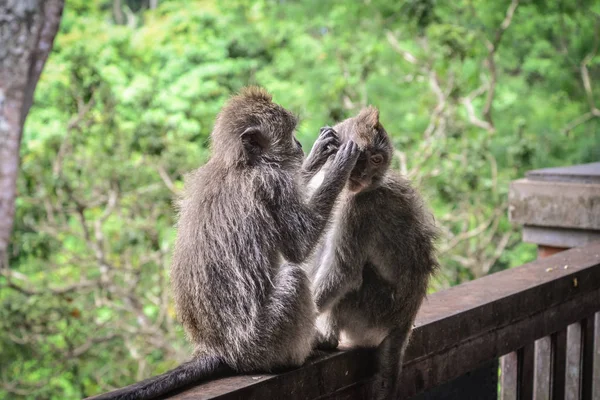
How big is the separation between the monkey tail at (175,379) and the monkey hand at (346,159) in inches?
25.5

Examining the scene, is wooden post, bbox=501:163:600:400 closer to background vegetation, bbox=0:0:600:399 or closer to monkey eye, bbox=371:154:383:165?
monkey eye, bbox=371:154:383:165

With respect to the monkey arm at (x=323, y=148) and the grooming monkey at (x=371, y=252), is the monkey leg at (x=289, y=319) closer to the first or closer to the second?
the grooming monkey at (x=371, y=252)

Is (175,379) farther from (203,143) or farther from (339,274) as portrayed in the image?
(203,143)

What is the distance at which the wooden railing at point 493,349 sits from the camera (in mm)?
2031

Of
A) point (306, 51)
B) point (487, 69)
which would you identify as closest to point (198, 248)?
point (487, 69)

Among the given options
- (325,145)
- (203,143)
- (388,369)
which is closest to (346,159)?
(325,145)

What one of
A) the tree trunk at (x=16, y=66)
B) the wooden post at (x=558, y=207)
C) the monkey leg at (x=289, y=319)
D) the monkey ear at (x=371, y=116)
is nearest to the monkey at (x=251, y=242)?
the monkey leg at (x=289, y=319)

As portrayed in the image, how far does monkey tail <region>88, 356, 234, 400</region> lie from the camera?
5.82 feet

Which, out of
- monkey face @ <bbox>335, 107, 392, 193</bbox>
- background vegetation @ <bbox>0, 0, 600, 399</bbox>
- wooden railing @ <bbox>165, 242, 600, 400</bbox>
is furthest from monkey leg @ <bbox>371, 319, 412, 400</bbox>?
background vegetation @ <bbox>0, 0, 600, 399</bbox>

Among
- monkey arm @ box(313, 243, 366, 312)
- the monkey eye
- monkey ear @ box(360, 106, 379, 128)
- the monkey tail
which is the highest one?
monkey ear @ box(360, 106, 379, 128)

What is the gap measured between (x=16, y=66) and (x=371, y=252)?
3718 mm

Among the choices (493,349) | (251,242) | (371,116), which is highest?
(371,116)

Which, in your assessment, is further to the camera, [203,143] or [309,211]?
[203,143]

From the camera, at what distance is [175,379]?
6.12ft
